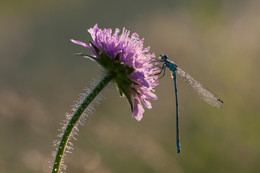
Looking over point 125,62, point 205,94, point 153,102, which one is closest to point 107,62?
point 125,62

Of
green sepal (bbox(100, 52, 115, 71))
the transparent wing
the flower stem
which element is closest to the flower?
green sepal (bbox(100, 52, 115, 71))

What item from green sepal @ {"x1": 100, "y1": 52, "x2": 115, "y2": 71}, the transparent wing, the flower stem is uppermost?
the transparent wing

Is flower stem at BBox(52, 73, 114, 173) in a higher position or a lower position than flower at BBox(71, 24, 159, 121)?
lower

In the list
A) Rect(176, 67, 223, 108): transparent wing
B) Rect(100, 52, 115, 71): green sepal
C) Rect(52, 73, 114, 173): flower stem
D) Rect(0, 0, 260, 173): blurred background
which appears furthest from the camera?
Rect(0, 0, 260, 173): blurred background

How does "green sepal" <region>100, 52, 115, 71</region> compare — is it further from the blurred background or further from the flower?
the blurred background

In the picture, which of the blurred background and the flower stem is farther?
the blurred background
